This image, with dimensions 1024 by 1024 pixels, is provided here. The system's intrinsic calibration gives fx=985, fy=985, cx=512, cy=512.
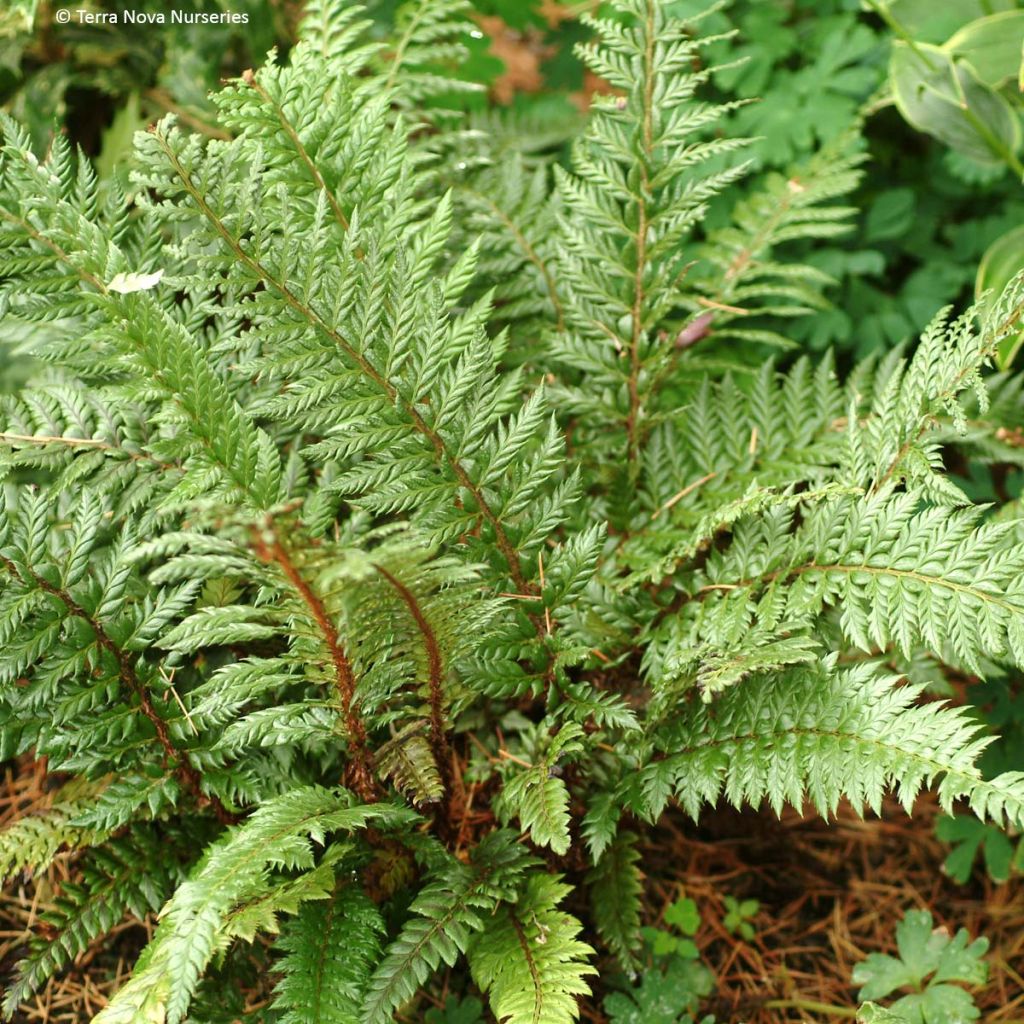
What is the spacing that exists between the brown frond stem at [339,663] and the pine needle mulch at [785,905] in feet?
1.70

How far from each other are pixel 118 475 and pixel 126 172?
1.08m

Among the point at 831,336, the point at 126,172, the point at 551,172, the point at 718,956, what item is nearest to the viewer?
the point at 718,956

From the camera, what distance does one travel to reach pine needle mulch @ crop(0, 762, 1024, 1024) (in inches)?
76.9

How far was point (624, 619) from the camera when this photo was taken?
194 centimetres

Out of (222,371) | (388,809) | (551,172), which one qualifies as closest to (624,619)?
(388,809)

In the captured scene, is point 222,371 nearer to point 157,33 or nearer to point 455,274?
point 455,274

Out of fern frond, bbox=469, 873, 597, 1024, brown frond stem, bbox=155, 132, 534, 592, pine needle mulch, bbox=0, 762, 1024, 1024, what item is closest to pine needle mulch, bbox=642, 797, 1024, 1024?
pine needle mulch, bbox=0, 762, 1024, 1024

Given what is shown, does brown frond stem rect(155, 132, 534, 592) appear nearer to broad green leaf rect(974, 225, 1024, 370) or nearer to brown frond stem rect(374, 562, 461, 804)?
brown frond stem rect(374, 562, 461, 804)

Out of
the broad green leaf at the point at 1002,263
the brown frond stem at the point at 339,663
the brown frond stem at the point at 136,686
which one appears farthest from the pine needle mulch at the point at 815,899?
A: the broad green leaf at the point at 1002,263

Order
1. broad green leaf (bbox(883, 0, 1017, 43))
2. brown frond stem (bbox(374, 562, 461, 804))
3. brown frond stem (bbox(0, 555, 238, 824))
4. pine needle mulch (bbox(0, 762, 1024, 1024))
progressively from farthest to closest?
1. broad green leaf (bbox(883, 0, 1017, 43))
2. pine needle mulch (bbox(0, 762, 1024, 1024))
3. brown frond stem (bbox(0, 555, 238, 824))
4. brown frond stem (bbox(374, 562, 461, 804))

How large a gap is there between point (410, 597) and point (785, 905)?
4.24 feet

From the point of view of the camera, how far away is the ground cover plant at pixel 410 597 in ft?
5.05

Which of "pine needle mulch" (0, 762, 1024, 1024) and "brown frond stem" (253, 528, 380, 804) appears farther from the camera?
"pine needle mulch" (0, 762, 1024, 1024)

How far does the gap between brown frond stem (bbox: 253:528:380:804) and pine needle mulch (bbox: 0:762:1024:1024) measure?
520mm
